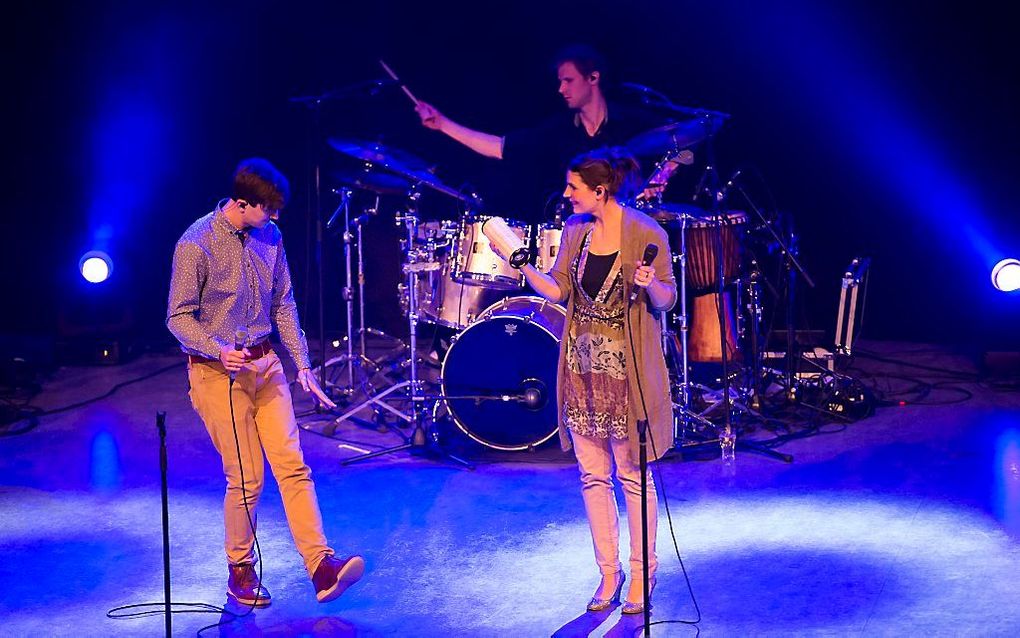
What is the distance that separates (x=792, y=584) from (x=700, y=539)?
72 cm

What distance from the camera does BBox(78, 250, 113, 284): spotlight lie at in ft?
33.9

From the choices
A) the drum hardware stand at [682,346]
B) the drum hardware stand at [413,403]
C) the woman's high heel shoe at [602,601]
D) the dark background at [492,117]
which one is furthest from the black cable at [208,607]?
the dark background at [492,117]

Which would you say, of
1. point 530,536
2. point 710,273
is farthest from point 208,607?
point 710,273

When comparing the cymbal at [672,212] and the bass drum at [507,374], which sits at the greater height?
the cymbal at [672,212]

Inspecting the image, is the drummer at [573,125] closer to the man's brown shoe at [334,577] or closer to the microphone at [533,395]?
the microphone at [533,395]

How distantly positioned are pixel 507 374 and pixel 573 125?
1.79 metres

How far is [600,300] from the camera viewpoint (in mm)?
4664

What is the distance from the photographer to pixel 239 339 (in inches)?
190

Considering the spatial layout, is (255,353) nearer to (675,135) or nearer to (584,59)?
(675,135)

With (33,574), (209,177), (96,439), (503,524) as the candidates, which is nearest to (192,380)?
(33,574)

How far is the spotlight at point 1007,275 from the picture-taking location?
28.9 feet

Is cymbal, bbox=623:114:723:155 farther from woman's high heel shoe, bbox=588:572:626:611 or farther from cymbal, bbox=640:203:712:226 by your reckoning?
woman's high heel shoe, bbox=588:572:626:611

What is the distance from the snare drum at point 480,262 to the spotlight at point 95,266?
436 centimetres

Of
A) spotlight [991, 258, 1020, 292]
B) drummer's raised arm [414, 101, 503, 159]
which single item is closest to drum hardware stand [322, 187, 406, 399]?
drummer's raised arm [414, 101, 503, 159]
